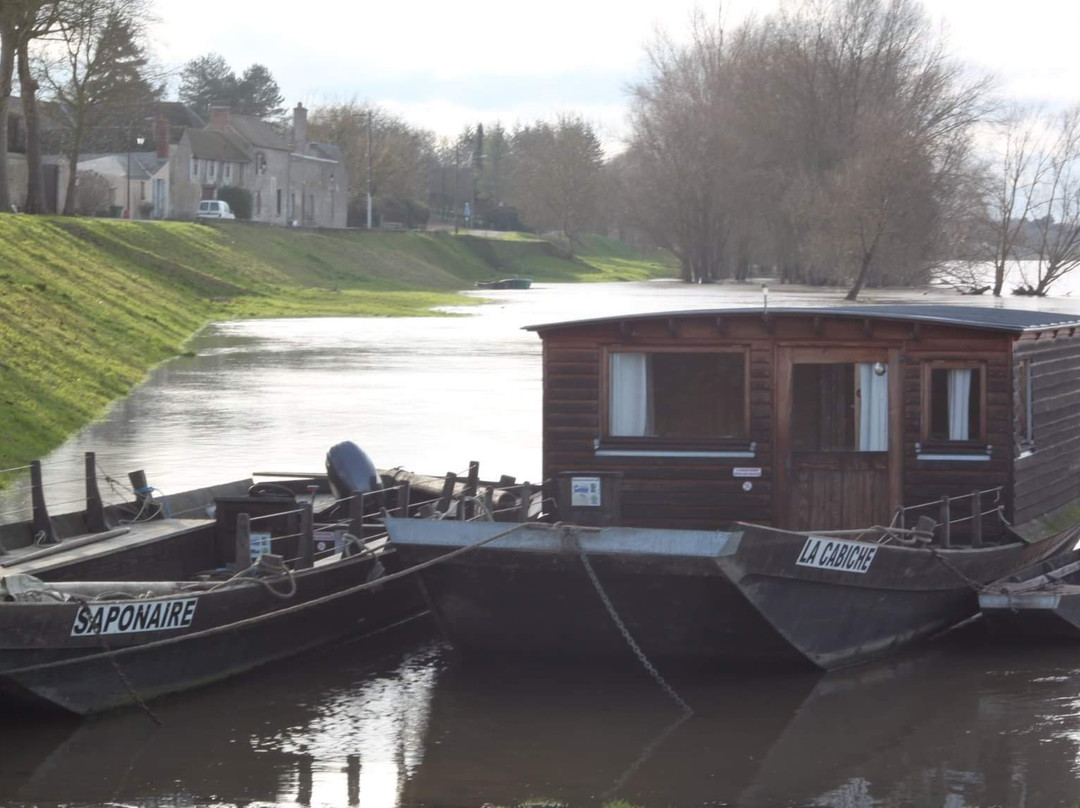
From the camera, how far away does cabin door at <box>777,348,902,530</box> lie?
14.4 m

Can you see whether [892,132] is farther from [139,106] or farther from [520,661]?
[520,661]

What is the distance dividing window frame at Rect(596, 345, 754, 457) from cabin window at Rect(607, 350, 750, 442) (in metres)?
0.03

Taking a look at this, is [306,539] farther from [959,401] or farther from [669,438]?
[959,401]

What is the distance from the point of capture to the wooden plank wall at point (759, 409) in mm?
14312

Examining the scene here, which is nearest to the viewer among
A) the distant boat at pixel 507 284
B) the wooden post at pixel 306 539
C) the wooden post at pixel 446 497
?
the wooden post at pixel 306 539

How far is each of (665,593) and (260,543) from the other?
4.25m

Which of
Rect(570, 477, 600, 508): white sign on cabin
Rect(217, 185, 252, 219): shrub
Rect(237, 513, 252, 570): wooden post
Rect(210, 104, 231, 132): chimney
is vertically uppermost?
Rect(210, 104, 231, 132): chimney

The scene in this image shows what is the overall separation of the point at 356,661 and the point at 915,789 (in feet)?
18.8

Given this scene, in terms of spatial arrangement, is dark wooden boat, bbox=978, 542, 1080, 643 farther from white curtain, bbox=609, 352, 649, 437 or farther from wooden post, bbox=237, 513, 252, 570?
wooden post, bbox=237, 513, 252, 570

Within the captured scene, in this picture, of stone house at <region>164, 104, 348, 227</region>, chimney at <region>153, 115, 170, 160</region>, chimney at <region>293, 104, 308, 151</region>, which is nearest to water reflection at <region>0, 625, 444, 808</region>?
stone house at <region>164, 104, 348, 227</region>

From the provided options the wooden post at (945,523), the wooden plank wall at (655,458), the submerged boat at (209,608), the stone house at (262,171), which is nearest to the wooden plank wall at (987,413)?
the wooden post at (945,523)

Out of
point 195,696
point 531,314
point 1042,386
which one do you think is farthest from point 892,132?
point 195,696

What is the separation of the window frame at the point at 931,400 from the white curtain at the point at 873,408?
0.34 m

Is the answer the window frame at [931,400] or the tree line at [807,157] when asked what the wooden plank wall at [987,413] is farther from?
the tree line at [807,157]
